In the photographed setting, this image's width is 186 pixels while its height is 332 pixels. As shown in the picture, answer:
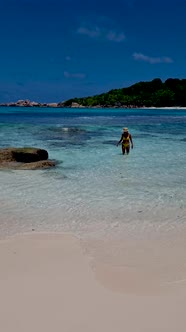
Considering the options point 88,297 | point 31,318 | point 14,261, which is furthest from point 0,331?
point 14,261

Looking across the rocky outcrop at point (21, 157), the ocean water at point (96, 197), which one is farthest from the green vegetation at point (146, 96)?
the ocean water at point (96, 197)

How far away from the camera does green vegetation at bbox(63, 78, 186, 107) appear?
13688 cm

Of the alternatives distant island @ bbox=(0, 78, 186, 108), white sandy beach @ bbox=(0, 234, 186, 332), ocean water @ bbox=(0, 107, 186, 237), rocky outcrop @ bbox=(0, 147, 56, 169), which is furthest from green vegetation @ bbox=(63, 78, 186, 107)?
white sandy beach @ bbox=(0, 234, 186, 332)

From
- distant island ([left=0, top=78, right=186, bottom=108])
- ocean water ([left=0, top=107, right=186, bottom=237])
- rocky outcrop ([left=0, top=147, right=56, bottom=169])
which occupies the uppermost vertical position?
distant island ([left=0, top=78, right=186, bottom=108])

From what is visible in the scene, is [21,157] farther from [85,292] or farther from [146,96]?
[146,96]

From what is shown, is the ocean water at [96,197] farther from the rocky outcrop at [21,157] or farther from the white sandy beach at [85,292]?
the white sandy beach at [85,292]

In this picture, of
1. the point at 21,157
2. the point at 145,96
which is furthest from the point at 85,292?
the point at 145,96

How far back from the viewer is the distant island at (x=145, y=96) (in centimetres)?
13688

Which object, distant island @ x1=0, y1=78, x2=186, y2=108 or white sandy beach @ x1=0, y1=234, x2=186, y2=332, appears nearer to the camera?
white sandy beach @ x1=0, y1=234, x2=186, y2=332

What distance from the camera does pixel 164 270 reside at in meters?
4.69

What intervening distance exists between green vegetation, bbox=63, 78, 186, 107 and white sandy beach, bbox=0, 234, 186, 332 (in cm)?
13385

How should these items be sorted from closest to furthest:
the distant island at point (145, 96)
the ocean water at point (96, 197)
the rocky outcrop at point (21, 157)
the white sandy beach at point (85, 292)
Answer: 1. the white sandy beach at point (85, 292)
2. the ocean water at point (96, 197)
3. the rocky outcrop at point (21, 157)
4. the distant island at point (145, 96)

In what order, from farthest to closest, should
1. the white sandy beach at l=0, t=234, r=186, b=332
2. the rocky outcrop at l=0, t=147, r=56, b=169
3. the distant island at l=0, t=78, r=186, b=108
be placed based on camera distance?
the distant island at l=0, t=78, r=186, b=108 < the rocky outcrop at l=0, t=147, r=56, b=169 < the white sandy beach at l=0, t=234, r=186, b=332

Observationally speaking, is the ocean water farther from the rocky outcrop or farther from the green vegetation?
the green vegetation
